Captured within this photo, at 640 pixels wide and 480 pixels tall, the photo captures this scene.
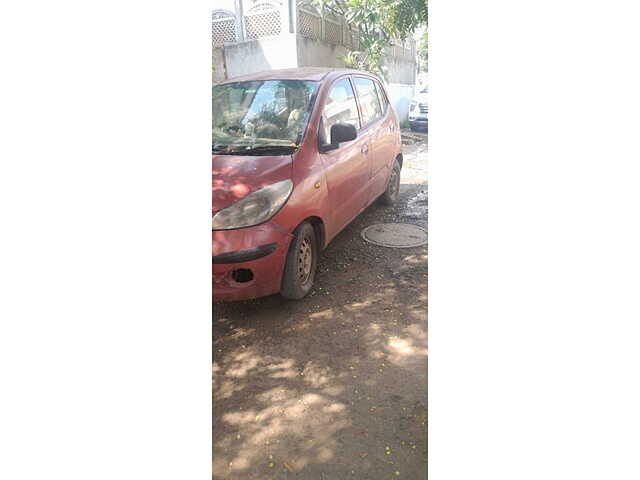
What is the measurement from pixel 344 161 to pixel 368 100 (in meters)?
1.08

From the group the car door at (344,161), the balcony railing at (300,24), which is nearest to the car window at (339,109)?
the car door at (344,161)

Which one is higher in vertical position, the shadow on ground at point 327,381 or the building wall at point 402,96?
the building wall at point 402,96

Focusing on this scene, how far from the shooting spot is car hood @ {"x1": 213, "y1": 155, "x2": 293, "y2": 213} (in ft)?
8.77

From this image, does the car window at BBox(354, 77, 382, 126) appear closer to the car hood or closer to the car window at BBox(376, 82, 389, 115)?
the car window at BBox(376, 82, 389, 115)

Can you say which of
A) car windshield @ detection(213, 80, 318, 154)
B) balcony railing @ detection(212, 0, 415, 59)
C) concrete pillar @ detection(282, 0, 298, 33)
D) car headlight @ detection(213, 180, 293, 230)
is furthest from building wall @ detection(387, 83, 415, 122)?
car headlight @ detection(213, 180, 293, 230)

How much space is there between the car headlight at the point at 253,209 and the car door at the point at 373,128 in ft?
5.05

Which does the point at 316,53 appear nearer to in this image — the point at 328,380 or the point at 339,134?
the point at 339,134

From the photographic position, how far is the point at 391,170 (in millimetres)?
4930

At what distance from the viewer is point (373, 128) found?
13.9 feet

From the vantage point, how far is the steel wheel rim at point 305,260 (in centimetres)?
308

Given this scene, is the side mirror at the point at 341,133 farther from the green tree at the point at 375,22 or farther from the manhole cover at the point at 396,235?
the green tree at the point at 375,22

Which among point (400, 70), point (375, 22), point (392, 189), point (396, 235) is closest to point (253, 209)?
point (396, 235)

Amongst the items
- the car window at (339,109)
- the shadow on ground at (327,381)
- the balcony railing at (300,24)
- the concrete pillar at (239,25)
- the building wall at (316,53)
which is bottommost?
the shadow on ground at (327,381)
